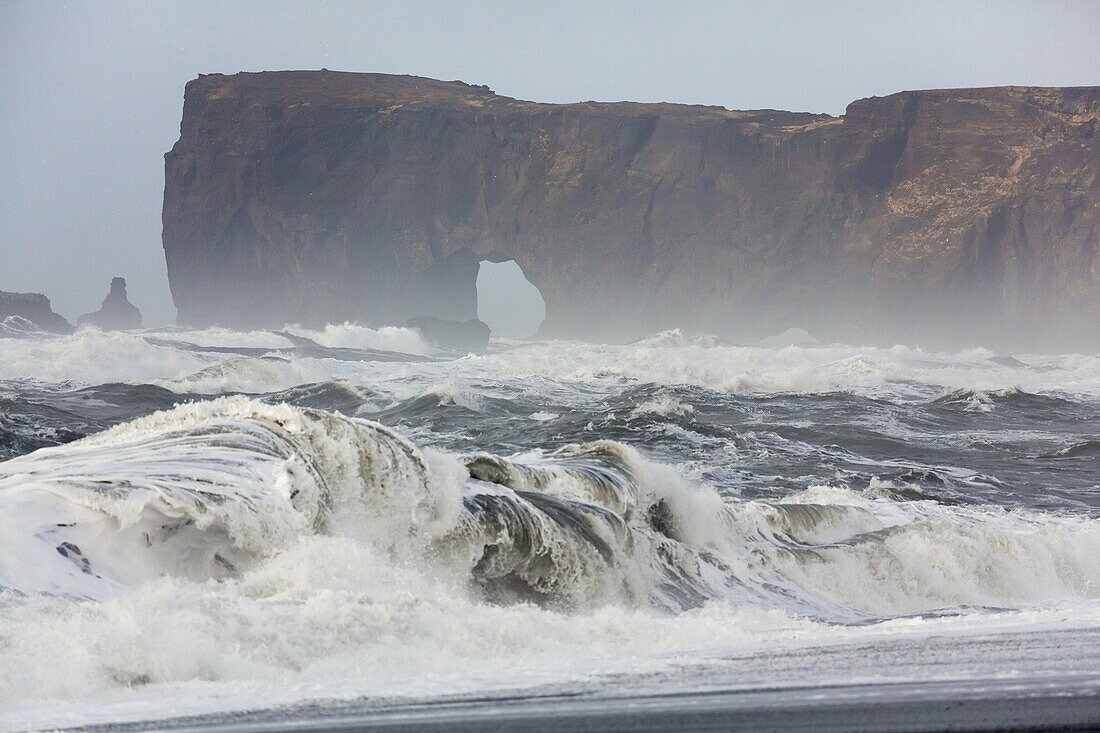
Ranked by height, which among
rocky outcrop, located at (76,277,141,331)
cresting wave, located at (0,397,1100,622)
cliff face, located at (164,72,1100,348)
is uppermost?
cliff face, located at (164,72,1100,348)

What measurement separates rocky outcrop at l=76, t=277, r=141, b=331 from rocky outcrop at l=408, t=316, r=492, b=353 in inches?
1250

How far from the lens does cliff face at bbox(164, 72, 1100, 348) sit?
2308 inches

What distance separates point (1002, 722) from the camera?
7.11ft

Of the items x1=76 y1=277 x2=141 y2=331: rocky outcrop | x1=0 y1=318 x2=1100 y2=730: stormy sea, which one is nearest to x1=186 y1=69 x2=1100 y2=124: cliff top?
x1=76 y1=277 x2=141 y2=331: rocky outcrop

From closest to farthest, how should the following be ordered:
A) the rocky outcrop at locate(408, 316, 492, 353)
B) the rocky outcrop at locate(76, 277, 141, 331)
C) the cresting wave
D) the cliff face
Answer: the cresting wave
the cliff face
the rocky outcrop at locate(408, 316, 492, 353)
the rocky outcrop at locate(76, 277, 141, 331)

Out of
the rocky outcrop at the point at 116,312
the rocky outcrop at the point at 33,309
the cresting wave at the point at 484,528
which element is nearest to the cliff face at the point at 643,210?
the rocky outcrop at the point at 116,312

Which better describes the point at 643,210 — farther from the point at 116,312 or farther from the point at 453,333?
the point at 116,312

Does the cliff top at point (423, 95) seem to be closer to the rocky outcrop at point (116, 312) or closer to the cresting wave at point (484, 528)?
the rocky outcrop at point (116, 312)

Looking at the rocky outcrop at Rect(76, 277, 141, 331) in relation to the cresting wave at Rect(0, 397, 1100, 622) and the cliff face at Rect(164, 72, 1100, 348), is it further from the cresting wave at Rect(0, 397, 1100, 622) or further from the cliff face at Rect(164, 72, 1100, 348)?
the cresting wave at Rect(0, 397, 1100, 622)

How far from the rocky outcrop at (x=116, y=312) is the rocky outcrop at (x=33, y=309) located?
13.9m

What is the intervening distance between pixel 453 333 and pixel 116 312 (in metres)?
35.4

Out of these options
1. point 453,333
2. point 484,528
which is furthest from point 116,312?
point 484,528

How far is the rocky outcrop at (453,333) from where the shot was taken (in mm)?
60125

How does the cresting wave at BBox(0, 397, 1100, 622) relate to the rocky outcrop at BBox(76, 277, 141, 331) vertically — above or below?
above
